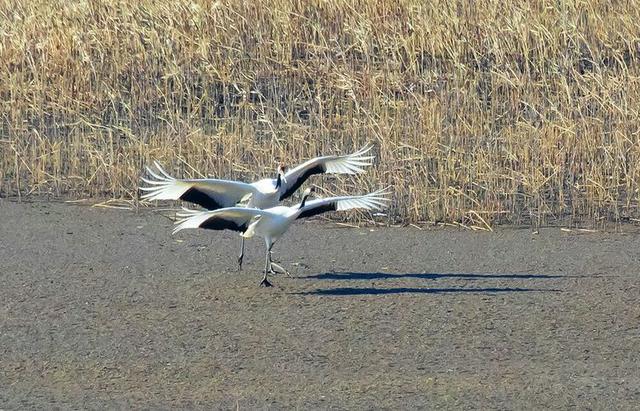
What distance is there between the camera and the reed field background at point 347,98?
10562 millimetres

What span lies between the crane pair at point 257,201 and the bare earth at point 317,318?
34 centimetres

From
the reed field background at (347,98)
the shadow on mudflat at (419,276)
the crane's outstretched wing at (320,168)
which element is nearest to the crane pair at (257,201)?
→ the crane's outstretched wing at (320,168)

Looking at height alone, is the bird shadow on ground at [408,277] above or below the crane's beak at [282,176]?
below

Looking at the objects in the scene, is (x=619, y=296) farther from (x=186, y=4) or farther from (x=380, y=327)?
(x=186, y=4)

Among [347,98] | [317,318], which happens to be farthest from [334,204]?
[347,98]

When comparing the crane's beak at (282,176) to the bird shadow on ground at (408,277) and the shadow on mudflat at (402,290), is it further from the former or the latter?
the shadow on mudflat at (402,290)

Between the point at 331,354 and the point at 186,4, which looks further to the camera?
the point at 186,4

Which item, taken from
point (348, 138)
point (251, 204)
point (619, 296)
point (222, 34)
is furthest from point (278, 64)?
point (619, 296)

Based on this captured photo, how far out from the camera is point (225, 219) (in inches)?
326

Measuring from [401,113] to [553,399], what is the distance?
18.5 ft

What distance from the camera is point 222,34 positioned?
14.1m

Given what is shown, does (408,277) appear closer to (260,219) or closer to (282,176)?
(260,219)

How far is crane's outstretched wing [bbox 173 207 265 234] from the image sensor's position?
26.7 ft

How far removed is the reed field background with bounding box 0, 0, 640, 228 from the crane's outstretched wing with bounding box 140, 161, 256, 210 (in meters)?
1.66
